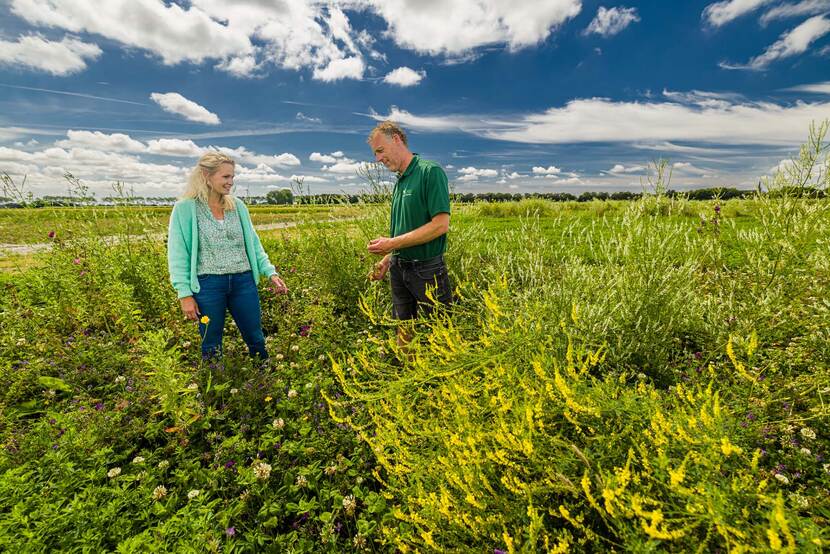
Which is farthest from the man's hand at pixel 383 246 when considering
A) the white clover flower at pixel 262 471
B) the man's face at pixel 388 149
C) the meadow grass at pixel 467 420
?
the white clover flower at pixel 262 471

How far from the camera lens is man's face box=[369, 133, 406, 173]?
3404 millimetres

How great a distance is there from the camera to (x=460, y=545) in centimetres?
173

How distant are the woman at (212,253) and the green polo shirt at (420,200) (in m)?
1.58

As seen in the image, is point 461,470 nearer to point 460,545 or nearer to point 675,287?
point 460,545

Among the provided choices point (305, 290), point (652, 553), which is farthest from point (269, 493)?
point (305, 290)

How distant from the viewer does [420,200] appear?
3363 mm

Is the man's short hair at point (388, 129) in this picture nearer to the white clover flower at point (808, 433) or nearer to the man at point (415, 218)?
the man at point (415, 218)

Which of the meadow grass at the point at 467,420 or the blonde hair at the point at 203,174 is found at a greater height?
the blonde hair at the point at 203,174

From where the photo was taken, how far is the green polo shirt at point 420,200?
10.7 ft

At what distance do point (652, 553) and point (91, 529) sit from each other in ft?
8.99

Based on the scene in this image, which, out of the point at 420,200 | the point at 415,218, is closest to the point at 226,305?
the point at 415,218

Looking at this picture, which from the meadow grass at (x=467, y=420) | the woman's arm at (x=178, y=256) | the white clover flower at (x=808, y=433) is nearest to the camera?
the meadow grass at (x=467, y=420)

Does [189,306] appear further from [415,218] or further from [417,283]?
[415,218]

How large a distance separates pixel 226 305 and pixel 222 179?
126 centimetres
